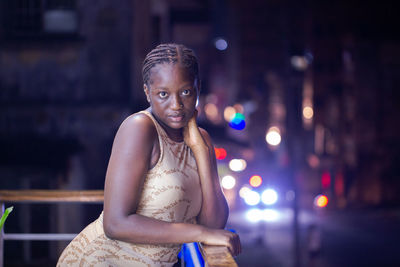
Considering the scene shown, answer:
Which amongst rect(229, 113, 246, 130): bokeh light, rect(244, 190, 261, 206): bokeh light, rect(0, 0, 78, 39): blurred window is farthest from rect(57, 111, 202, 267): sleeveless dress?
rect(229, 113, 246, 130): bokeh light

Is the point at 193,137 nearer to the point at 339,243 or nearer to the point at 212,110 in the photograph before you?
the point at 339,243

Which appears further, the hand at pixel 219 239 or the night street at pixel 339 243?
the night street at pixel 339 243

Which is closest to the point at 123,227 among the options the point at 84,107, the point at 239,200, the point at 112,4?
the point at 84,107

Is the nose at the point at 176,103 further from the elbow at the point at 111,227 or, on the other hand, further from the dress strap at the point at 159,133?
the elbow at the point at 111,227

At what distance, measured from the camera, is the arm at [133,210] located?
161cm

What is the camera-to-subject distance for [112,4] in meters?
7.83

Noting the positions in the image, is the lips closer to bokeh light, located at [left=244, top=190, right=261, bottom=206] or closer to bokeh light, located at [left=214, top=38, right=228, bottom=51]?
bokeh light, located at [left=244, top=190, right=261, bottom=206]

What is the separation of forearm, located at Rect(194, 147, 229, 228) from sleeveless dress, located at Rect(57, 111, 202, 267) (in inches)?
1.2

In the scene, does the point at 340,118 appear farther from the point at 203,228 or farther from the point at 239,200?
the point at 203,228

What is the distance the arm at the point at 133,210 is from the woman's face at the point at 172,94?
0.61 feet

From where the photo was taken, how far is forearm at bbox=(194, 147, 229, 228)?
1.89m

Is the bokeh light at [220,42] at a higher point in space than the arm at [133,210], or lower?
higher

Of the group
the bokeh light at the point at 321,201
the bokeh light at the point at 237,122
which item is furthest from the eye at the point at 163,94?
the bokeh light at the point at 237,122

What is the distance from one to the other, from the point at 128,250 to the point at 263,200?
10505 mm
